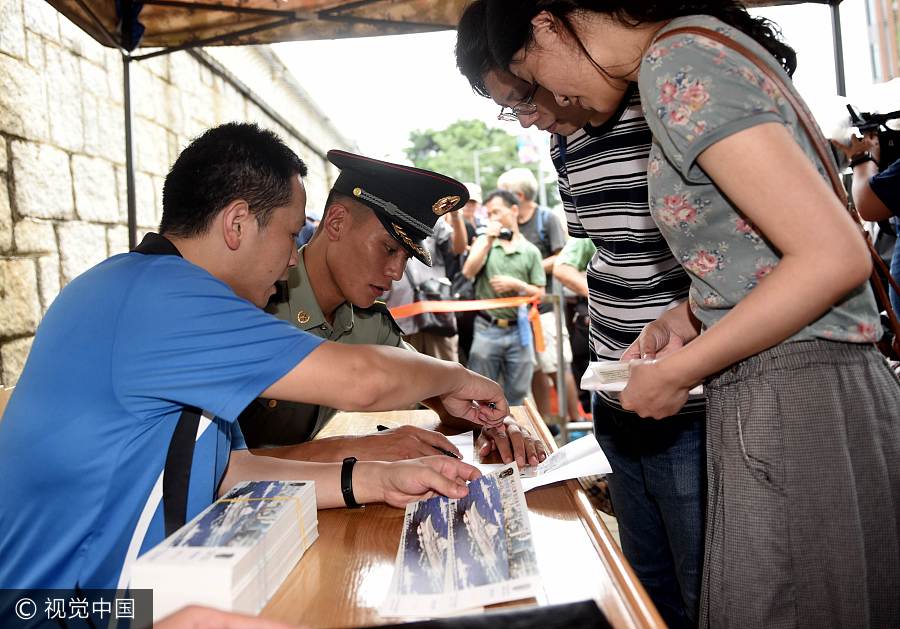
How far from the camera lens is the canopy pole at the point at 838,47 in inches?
126

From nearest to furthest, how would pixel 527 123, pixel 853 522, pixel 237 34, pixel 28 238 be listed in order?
pixel 853 522 → pixel 527 123 → pixel 28 238 → pixel 237 34

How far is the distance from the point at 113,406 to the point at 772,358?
942 millimetres

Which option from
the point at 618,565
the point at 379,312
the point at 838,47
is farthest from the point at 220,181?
the point at 838,47

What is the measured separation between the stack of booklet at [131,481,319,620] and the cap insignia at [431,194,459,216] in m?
1.14

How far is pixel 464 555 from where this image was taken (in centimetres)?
92

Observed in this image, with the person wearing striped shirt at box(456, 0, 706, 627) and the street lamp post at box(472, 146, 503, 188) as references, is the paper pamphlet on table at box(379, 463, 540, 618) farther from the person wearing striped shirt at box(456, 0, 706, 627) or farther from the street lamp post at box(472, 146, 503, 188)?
the street lamp post at box(472, 146, 503, 188)

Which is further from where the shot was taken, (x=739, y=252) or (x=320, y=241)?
(x=320, y=241)

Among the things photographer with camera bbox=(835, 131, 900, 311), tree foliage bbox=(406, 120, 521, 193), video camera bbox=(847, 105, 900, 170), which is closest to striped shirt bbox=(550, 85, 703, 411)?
photographer with camera bbox=(835, 131, 900, 311)

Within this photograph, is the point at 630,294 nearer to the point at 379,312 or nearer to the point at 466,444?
the point at 466,444

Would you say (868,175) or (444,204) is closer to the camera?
(444,204)

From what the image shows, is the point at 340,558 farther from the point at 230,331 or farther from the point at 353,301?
the point at 353,301

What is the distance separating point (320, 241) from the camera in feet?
6.81

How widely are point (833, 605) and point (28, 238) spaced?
10.2 feet

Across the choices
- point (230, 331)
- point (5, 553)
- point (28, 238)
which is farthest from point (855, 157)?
point (28, 238)
